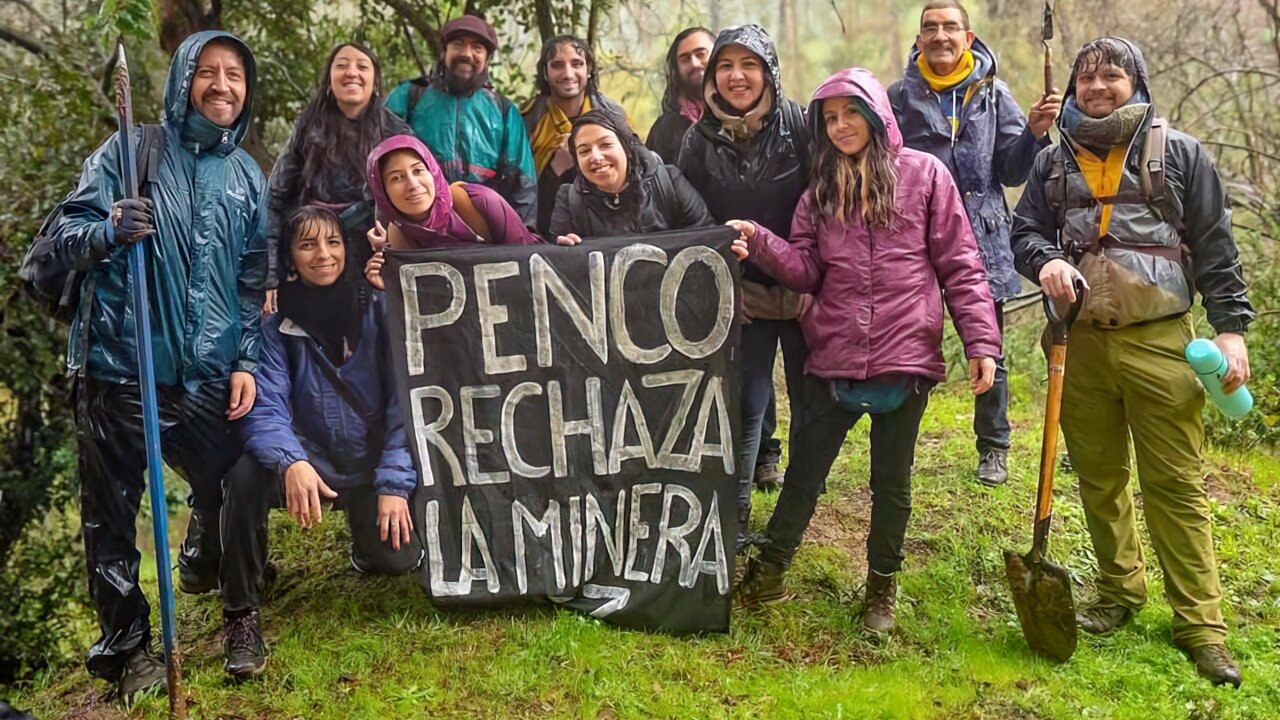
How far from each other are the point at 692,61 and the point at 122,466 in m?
3.07

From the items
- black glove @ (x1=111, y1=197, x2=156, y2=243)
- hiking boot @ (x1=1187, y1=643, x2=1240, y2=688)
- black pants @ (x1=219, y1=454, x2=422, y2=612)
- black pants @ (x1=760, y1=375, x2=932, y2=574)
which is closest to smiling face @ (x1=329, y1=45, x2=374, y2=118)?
black glove @ (x1=111, y1=197, x2=156, y2=243)

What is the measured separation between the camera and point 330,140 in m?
4.53

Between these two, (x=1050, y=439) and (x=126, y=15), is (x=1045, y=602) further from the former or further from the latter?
(x=126, y=15)

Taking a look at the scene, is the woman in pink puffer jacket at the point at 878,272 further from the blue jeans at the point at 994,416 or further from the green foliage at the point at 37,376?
the green foliage at the point at 37,376

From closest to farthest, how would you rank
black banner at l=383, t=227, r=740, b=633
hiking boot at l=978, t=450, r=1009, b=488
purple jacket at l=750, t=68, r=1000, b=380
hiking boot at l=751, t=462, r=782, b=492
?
purple jacket at l=750, t=68, r=1000, b=380 < black banner at l=383, t=227, r=740, b=633 < hiking boot at l=751, t=462, r=782, b=492 < hiking boot at l=978, t=450, r=1009, b=488

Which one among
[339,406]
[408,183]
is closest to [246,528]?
[339,406]

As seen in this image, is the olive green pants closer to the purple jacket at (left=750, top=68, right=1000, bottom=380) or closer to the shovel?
the shovel

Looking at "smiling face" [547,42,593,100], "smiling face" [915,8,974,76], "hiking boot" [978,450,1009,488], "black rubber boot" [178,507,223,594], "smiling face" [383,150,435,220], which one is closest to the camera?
"smiling face" [383,150,435,220]

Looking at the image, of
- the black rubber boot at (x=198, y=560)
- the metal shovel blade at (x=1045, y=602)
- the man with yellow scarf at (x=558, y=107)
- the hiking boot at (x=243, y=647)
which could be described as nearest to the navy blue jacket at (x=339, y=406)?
the hiking boot at (x=243, y=647)

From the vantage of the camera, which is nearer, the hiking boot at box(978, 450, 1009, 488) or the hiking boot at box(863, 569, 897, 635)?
the hiking boot at box(863, 569, 897, 635)

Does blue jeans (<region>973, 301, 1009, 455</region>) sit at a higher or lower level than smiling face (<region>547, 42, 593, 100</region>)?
lower

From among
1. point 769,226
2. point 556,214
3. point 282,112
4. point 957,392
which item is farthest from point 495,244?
point 957,392

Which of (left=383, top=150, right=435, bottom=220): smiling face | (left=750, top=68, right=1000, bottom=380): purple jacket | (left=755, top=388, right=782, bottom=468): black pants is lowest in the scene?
(left=755, top=388, right=782, bottom=468): black pants

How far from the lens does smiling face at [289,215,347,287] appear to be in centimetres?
425
